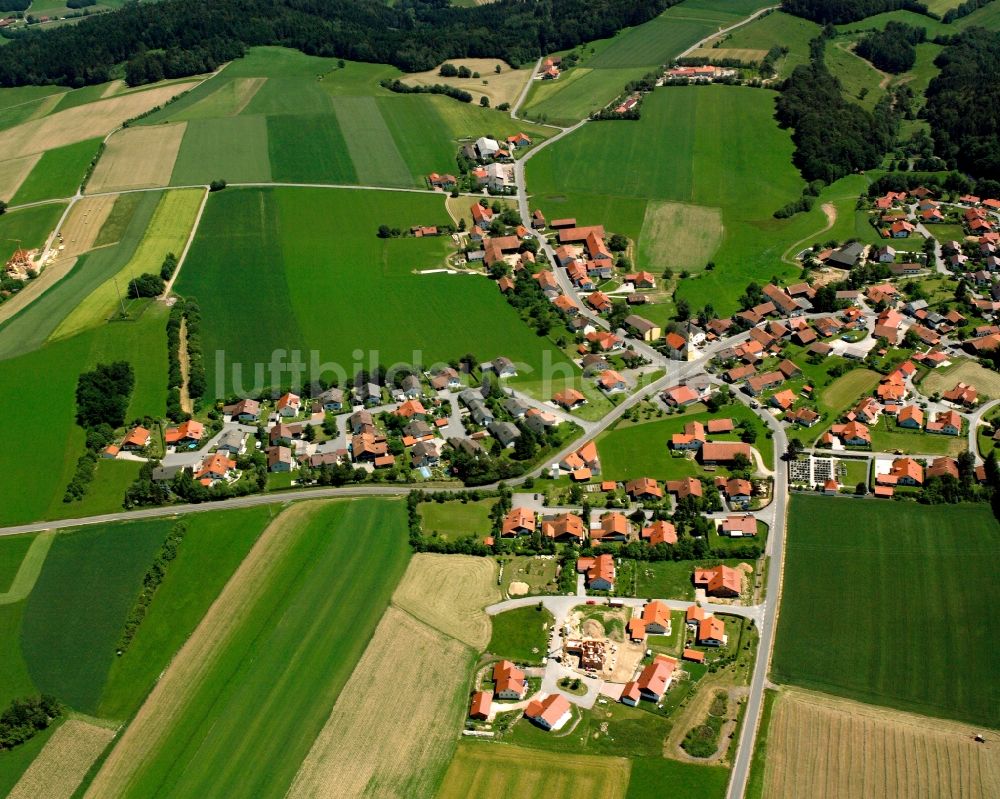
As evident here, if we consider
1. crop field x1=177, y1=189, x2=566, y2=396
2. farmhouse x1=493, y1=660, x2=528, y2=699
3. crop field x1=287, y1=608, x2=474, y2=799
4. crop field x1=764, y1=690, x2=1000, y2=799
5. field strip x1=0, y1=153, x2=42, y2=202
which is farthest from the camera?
field strip x1=0, y1=153, x2=42, y2=202

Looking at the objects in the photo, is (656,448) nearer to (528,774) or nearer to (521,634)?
(521,634)

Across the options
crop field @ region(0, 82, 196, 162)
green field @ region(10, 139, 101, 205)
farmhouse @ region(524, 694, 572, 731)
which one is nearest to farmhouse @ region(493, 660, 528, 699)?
farmhouse @ region(524, 694, 572, 731)

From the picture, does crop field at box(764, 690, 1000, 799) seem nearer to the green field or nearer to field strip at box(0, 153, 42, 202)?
the green field

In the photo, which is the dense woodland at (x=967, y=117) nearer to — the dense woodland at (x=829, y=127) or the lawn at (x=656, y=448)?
the dense woodland at (x=829, y=127)

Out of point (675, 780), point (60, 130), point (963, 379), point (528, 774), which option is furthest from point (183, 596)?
point (60, 130)

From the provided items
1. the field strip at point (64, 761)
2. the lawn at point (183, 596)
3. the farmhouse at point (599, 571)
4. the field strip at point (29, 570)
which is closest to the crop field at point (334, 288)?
the lawn at point (183, 596)
